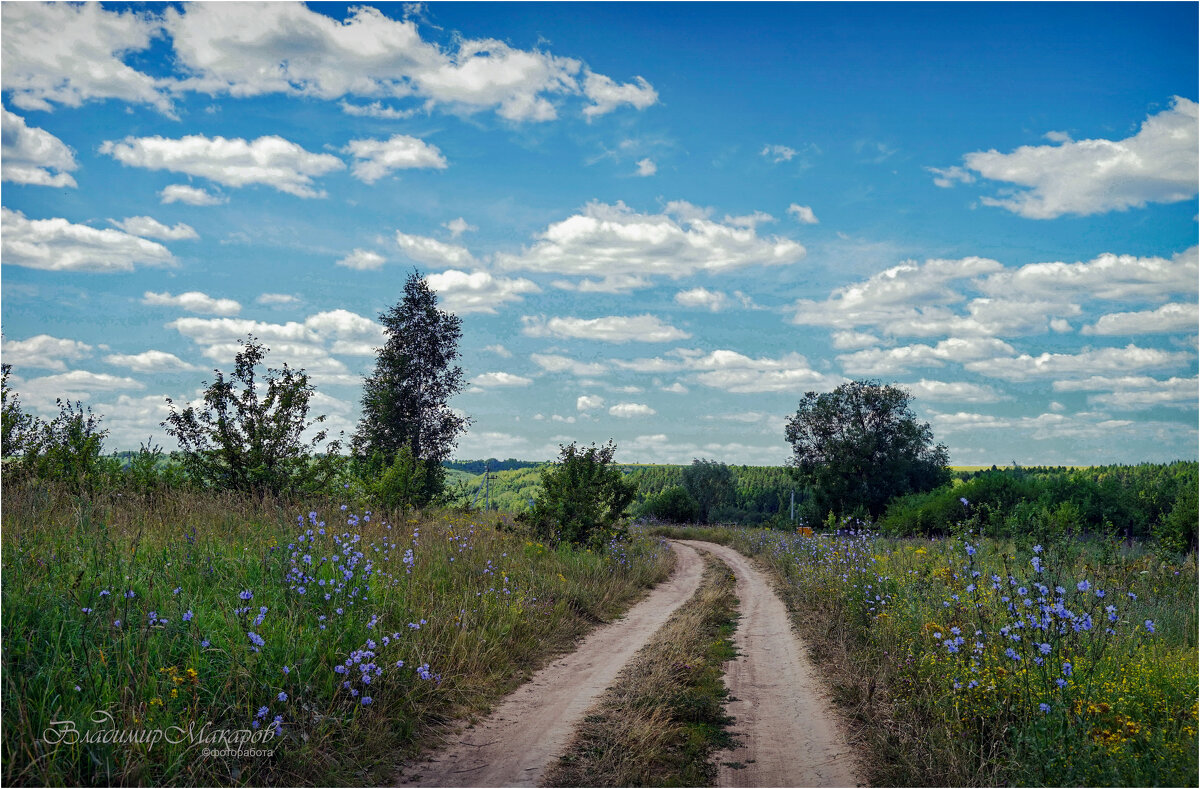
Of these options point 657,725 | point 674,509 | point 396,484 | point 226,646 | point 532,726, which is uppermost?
point 396,484

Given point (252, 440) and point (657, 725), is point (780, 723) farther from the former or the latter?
point (252, 440)

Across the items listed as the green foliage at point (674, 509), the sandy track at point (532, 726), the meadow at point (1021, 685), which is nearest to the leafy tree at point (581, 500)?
the sandy track at point (532, 726)

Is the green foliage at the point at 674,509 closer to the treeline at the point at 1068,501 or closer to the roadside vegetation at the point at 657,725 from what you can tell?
the treeline at the point at 1068,501

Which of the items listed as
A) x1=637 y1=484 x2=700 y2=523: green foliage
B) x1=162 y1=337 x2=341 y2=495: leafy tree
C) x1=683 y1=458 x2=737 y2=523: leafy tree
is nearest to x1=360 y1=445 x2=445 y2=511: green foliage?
x1=162 y1=337 x2=341 y2=495: leafy tree

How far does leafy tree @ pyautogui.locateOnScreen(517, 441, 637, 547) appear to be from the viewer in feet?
59.5

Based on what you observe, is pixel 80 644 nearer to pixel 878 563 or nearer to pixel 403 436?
pixel 878 563

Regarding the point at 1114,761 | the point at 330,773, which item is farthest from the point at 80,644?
the point at 1114,761

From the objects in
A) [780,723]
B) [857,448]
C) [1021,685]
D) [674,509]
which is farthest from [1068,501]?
[1021,685]

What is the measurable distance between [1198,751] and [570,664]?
20.0ft

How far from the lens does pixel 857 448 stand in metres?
55.2

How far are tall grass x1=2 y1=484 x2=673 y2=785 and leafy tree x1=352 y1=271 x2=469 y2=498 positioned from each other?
24.4 meters

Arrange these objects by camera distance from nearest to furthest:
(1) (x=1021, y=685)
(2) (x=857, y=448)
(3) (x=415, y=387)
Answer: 1. (1) (x=1021, y=685)
2. (3) (x=415, y=387)
3. (2) (x=857, y=448)

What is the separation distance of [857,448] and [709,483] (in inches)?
910

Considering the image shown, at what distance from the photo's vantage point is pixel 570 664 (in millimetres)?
8883
